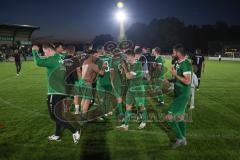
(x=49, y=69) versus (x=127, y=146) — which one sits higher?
(x=49, y=69)

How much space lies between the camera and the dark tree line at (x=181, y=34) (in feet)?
352

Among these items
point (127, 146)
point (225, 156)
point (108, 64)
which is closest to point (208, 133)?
point (225, 156)

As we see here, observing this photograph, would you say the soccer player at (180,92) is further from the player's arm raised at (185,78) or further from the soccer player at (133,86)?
the soccer player at (133,86)

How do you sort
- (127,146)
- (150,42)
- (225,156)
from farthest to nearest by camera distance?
1. (150,42)
2. (127,146)
3. (225,156)

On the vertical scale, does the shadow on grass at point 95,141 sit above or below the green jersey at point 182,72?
below

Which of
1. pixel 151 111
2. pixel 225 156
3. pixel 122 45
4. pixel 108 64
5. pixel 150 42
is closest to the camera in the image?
pixel 225 156

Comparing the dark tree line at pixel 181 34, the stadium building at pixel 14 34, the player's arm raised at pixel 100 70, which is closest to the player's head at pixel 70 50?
the player's arm raised at pixel 100 70

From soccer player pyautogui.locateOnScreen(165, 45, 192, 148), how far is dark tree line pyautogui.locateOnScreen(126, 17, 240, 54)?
9546cm

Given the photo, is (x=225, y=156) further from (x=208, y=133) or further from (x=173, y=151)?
(x=208, y=133)

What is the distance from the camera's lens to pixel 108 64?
9.27m

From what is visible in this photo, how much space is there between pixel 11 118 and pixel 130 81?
4.28 metres

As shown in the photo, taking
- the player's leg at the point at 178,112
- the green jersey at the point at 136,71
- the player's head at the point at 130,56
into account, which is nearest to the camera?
the player's leg at the point at 178,112

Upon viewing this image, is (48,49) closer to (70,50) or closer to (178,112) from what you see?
(70,50)

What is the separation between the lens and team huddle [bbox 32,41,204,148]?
6.78 m
